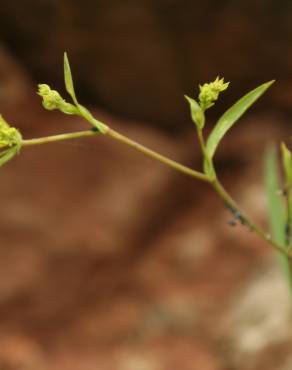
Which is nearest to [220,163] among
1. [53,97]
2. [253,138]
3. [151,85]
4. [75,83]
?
[253,138]

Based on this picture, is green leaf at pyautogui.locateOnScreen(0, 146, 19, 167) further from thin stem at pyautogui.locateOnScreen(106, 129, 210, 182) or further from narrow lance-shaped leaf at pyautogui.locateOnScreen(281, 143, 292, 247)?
narrow lance-shaped leaf at pyautogui.locateOnScreen(281, 143, 292, 247)

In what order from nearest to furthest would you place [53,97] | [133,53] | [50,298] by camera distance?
[53,97] < [133,53] < [50,298]

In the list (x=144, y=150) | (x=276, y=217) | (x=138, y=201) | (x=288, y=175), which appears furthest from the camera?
(x=138, y=201)

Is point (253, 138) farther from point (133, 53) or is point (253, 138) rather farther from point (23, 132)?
point (23, 132)

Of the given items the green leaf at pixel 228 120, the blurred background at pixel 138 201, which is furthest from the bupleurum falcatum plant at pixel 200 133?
the blurred background at pixel 138 201

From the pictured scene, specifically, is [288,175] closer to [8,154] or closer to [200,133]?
[200,133]

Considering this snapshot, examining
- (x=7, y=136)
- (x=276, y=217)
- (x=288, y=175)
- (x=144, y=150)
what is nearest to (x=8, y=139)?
(x=7, y=136)

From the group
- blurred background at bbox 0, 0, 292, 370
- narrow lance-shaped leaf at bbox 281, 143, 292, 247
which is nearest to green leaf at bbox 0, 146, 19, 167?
narrow lance-shaped leaf at bbox 281, 143, 292, 247

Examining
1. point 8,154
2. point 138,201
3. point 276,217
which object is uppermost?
point 138,201
